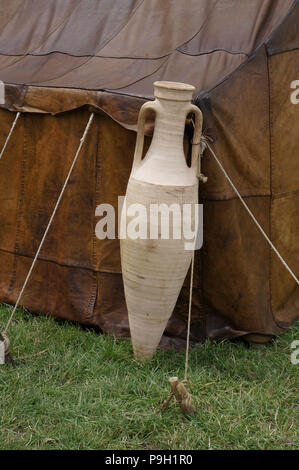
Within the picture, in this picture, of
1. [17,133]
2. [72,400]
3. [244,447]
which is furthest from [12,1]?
[244,447]

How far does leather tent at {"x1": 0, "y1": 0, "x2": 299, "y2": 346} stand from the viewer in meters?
3.58

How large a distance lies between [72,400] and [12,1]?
2904 mm

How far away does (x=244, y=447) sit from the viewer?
2.95 m

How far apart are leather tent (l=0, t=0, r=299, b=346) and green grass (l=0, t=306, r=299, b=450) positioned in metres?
0.19

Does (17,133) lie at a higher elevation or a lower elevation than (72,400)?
higher

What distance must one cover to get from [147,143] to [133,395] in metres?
1.24

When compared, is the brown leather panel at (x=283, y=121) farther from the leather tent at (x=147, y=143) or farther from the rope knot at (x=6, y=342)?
the rope knot at (x=6, y=342)

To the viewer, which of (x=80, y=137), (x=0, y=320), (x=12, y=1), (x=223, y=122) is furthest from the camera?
(x=12, y=1)

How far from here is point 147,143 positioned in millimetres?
3564

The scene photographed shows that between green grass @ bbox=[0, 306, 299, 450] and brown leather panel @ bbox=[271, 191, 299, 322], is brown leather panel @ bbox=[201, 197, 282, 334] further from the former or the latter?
green grass @ bbox=[0, 306, 299, 450]

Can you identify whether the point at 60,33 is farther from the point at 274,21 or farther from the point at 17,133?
the point at 274,21

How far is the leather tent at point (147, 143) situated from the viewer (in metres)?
3.58

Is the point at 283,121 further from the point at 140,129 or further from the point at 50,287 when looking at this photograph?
the point at 50,287

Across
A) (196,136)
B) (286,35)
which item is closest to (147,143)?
(196,136)
